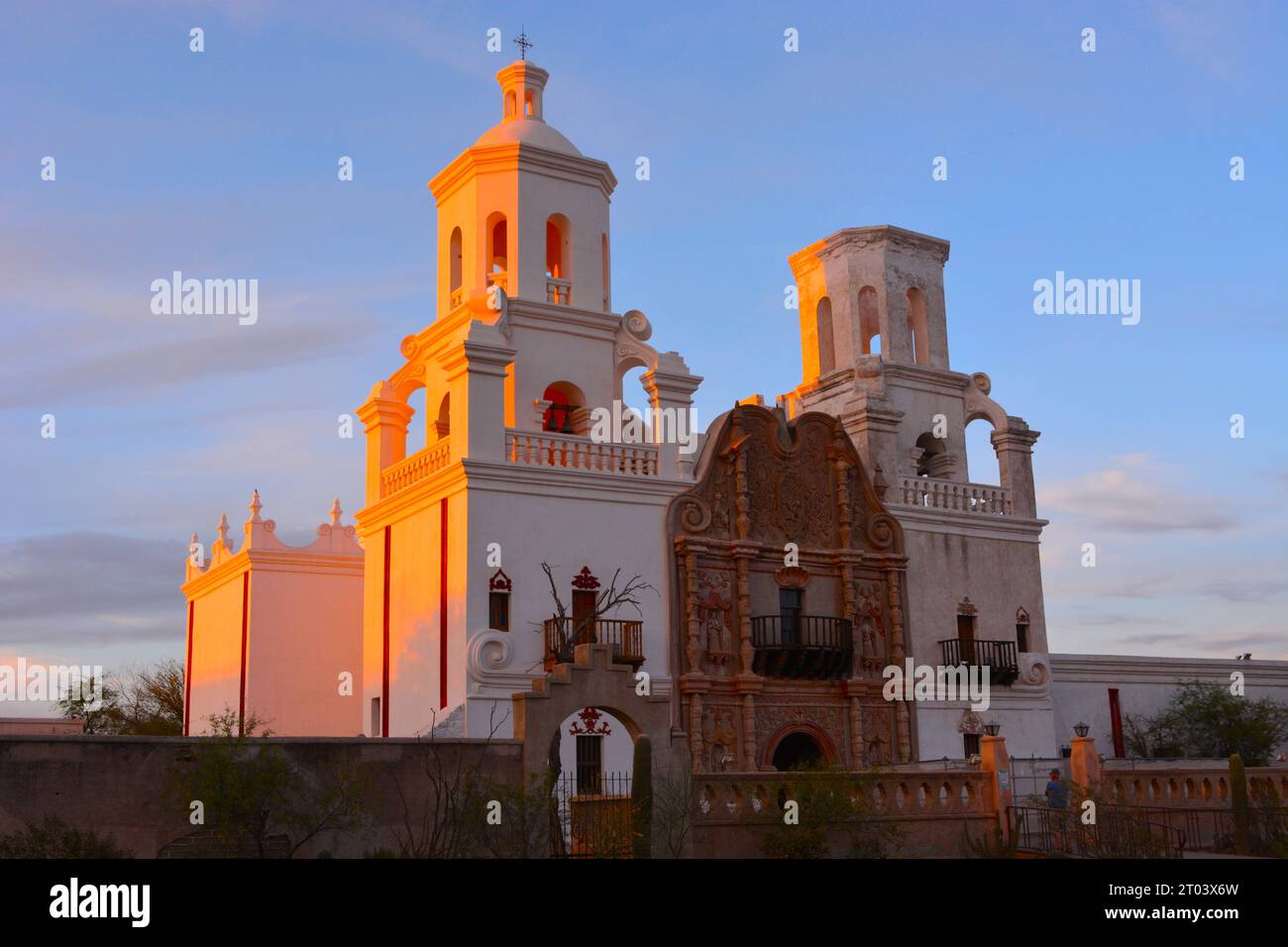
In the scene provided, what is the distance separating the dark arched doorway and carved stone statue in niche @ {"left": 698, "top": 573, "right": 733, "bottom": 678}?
7.28ft

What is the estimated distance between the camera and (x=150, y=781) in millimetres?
17953

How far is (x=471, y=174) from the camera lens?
3141cm

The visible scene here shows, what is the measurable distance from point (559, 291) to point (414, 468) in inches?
205

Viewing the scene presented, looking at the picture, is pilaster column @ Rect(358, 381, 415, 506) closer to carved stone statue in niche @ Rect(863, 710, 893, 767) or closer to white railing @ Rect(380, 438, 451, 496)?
white railing @ Rect(380, 438, 451, 496)

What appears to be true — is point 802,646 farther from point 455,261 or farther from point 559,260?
point 455,261

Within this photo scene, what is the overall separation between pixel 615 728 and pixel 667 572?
3.55 meters

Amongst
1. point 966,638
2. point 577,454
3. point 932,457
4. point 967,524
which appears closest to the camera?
point 577,454

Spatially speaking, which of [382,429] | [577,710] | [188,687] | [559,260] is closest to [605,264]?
[559,260]

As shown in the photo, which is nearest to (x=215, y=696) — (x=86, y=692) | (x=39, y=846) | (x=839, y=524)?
(x=86, y=692)

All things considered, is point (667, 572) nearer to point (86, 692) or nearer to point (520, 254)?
point (520, 254)

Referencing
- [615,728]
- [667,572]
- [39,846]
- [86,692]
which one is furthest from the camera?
[86,692]

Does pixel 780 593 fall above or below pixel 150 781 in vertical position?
above

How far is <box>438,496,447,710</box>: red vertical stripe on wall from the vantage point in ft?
87.7
